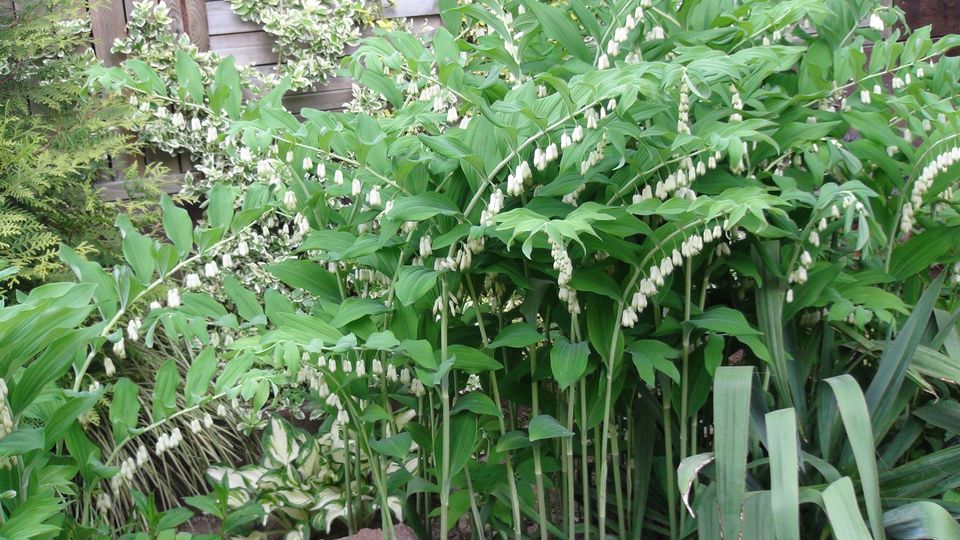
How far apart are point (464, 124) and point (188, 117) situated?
296cm

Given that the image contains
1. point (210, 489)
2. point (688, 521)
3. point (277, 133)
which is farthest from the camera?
point (210, 489)

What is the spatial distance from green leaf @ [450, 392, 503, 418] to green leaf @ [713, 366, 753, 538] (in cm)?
50

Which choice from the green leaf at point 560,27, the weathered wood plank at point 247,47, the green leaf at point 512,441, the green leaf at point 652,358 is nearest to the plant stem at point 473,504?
the green leaf at point 512,441

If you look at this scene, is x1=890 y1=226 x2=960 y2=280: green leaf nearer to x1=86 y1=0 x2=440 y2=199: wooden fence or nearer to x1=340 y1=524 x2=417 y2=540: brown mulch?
x1=340 y1=524 x2=417 y2=540: brown mulch

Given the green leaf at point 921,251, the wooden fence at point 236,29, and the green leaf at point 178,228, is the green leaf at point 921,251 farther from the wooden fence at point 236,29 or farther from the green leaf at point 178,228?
the wooden fence at point 236,29

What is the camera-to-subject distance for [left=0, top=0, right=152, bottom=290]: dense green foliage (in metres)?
3.38

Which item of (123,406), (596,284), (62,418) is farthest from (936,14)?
(62,418)

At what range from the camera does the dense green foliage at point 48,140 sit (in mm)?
3375

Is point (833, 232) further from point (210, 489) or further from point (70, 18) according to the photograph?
point (70, 18)

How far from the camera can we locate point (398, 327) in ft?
6.70

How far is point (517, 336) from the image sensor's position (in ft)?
6.46

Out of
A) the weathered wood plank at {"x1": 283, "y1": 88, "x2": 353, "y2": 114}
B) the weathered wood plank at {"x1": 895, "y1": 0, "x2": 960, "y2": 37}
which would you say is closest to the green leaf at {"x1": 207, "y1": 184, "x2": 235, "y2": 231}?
the weathered wood plank at {"x1": 283, "y1": 88, "x2": 353, "y2": 114}

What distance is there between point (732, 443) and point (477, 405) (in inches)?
22.7

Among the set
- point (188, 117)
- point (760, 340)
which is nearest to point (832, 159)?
point (760, 340)
